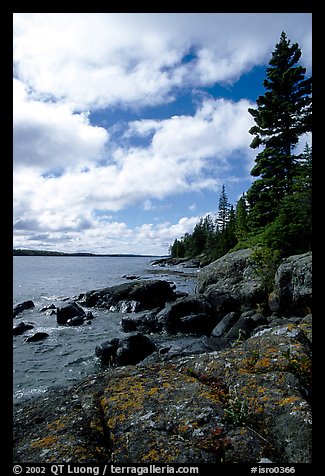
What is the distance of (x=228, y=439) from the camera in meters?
2.19

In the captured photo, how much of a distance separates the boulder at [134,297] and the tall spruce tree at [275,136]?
34.1 ft

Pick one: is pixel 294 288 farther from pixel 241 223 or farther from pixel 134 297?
pixel 241 223

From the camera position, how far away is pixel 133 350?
11516 mm

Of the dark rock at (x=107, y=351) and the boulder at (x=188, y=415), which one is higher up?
the boulder at (x=188, y=415)

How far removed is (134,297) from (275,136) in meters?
17.1

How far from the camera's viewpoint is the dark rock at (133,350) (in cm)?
1121

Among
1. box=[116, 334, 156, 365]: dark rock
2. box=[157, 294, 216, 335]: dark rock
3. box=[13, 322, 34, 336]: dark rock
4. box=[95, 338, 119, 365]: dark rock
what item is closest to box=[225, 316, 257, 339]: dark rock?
box=[157, 294, 216, 335]: dark rock

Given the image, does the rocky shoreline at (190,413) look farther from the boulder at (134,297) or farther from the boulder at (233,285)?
the boulder at (134,297)

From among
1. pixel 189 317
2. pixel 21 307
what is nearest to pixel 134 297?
pixel 189 317

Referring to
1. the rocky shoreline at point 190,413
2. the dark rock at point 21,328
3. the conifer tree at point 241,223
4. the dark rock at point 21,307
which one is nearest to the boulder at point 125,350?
the rocky shoreline at point 190,413

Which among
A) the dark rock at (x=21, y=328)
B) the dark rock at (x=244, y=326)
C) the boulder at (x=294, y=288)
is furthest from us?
the dark rock at (x=21, y=328)

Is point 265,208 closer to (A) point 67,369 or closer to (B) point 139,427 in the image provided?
(A) point 67,369
